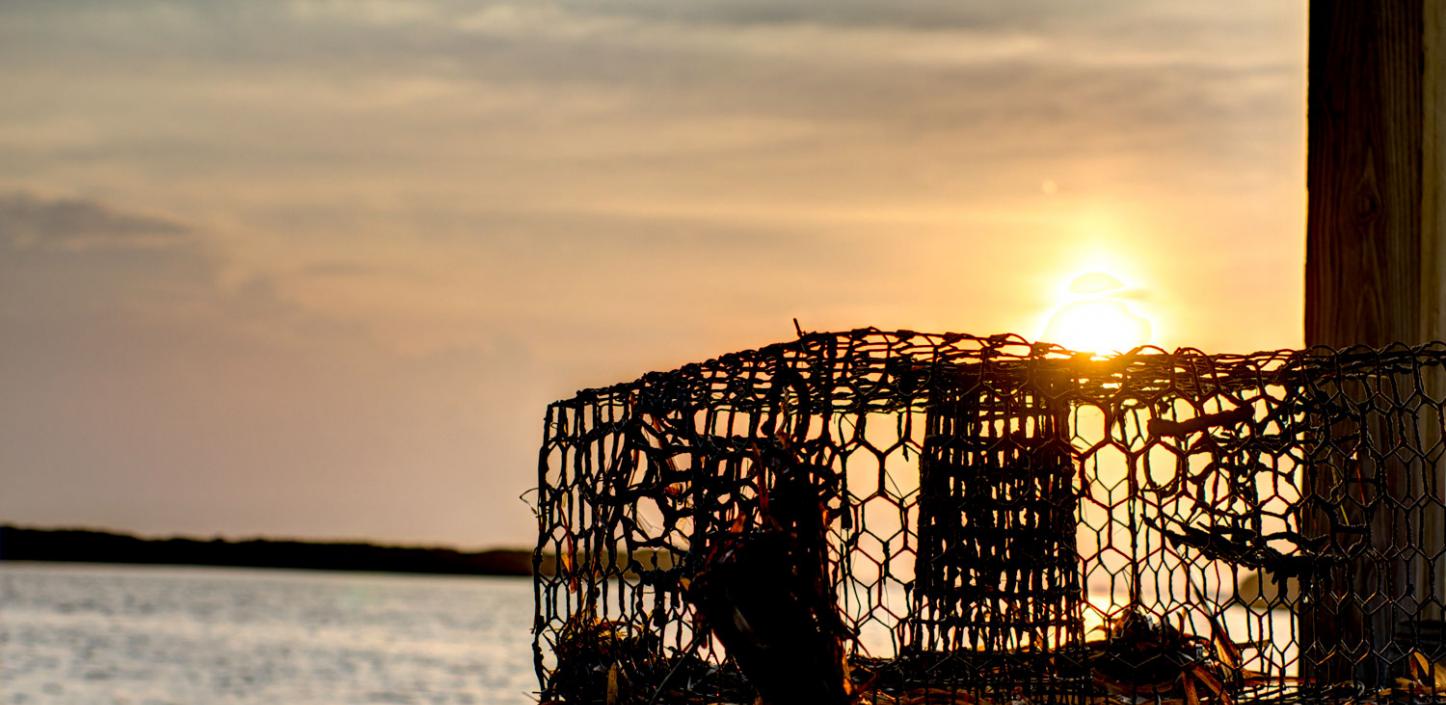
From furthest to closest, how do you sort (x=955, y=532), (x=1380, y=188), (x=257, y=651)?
(x=257, y=651), (x=1380, y=188), (x=955, y=532)

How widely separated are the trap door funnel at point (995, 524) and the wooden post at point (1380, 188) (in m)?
1.75

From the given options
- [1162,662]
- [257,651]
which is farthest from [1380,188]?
[257,651]

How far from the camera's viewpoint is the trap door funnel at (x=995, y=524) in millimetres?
3066

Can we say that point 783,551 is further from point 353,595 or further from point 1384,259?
point 353,595

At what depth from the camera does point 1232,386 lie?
3.11 meters

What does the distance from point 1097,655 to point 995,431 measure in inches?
20.7

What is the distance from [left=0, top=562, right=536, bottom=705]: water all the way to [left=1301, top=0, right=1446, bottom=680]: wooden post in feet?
31.2

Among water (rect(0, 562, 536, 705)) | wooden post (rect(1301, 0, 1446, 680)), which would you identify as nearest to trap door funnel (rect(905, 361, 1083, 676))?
wooden post (rect(1301, 0, 1446, 680))

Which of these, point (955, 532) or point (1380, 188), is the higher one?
point (1380, 188)

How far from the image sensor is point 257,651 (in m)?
34.7

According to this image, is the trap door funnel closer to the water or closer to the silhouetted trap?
the silhouetted trap

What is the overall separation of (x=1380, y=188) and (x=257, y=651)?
3323cm

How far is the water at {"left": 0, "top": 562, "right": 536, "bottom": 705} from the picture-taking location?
85.6ft

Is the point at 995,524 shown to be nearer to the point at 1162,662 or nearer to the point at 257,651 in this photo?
the point at 1162,662
